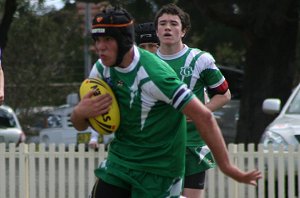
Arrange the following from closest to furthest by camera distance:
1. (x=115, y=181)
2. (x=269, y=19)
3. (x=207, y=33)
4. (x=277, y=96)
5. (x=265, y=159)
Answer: (x=115, y=181) → (x=265, y=159) → (x=269, y=19) → (x=277, y=96) → (x=207, y=33)

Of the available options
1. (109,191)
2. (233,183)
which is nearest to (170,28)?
(109,191)

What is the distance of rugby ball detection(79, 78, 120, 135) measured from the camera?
4922mm

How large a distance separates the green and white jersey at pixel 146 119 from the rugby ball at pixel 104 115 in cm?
4

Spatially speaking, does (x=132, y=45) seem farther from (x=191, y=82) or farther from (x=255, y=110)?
(x=255, y=110)

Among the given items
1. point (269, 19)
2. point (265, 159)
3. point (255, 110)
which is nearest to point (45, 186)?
point (265, 159)

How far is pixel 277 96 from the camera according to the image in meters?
18.9

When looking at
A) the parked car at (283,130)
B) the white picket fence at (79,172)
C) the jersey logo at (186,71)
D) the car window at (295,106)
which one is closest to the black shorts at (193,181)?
the jersey logo at (186,71)

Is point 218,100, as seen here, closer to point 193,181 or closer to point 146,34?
point 193,181

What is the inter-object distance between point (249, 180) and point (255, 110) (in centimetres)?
1444

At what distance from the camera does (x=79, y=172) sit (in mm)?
10508

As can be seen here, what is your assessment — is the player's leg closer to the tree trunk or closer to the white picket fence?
the white picket fence

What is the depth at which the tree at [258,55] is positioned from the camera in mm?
17734

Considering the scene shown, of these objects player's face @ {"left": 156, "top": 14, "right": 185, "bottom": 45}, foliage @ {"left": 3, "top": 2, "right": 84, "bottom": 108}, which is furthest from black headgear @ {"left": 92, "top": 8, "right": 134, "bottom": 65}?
foliage @ {"left": 3, "top": 2, "right": 84, "bottom": 108}

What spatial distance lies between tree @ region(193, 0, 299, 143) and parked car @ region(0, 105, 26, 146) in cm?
459
